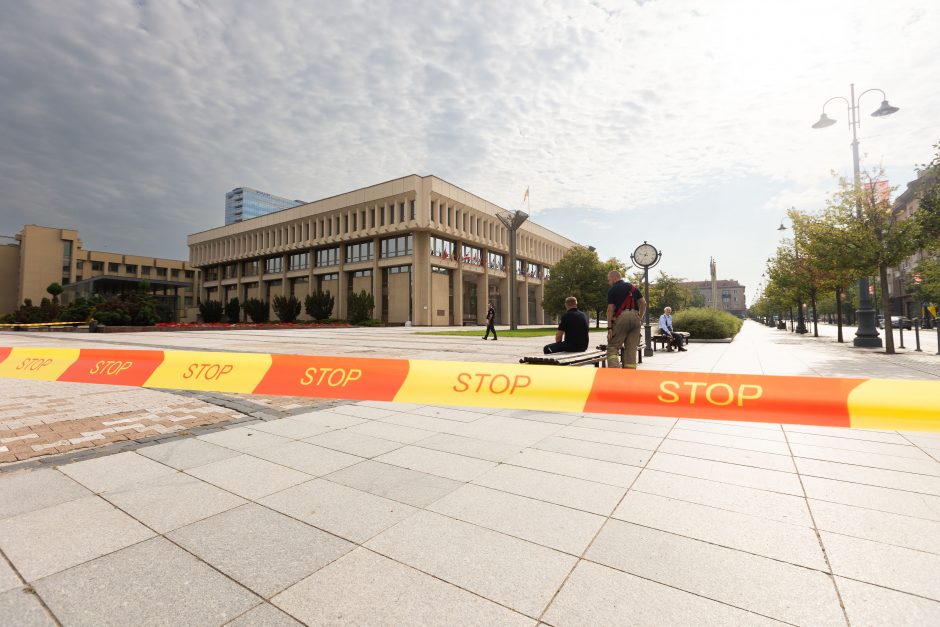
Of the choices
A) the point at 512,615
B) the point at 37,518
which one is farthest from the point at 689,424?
the point at 37,518

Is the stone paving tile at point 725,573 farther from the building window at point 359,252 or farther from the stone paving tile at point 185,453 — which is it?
the building window at point 359,252

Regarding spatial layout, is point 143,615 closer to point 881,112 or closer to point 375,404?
point 375,404

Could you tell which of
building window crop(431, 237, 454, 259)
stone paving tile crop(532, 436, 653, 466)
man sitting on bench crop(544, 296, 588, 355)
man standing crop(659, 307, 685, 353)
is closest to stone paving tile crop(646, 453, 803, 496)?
stone paving tile crop(532, 436, 653, 466)

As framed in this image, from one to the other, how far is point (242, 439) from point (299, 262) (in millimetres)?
61347

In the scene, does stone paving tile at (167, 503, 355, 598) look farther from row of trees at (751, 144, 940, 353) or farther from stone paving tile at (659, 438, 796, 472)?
row of trees at (751, 144, 940, 353)

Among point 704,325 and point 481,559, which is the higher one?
point 704,325

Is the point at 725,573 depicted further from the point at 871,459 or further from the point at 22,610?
the point at 22,610

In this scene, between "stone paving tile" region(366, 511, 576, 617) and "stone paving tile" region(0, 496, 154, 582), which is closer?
"stone paving tile" region(366, 511, 576, 617)

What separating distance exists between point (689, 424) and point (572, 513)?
10.3 ft

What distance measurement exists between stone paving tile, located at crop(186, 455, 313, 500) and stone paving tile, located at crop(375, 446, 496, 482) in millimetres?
751

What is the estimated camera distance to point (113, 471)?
10.9 ft

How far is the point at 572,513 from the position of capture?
8.74 ft

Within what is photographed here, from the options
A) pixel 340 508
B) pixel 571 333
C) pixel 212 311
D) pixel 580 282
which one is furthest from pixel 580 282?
pixel 212 311

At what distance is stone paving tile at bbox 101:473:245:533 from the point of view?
2568 mm
